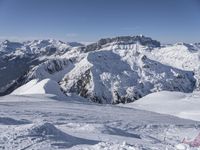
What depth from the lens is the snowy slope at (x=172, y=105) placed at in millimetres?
52250

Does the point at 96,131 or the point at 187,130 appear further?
the point at 187,130

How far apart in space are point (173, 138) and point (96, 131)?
6.49 metres

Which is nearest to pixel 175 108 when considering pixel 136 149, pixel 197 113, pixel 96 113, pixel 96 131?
pixel 197 113

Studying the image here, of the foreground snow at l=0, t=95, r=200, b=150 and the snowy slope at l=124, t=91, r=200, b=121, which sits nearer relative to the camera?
the foreground snow at l=0, t=95, r=200, b=150

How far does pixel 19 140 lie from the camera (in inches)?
707

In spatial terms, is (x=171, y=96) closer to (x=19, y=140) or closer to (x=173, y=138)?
(x=173, y=138)

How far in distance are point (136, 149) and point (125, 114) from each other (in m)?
25.7

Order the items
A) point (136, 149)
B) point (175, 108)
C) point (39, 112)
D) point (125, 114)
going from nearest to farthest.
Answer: point (136, 149), point (39, 112), point (125, 114), point (175, 108)

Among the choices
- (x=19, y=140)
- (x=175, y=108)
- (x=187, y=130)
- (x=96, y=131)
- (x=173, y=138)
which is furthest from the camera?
(x=175, y=108)

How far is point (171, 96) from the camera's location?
229 ft

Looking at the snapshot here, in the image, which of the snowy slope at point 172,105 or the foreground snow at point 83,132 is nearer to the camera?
the foreground snow at point 83,132

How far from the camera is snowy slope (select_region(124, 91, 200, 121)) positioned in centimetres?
5225

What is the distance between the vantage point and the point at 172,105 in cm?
5981

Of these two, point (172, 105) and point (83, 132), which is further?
point (172, 105)
